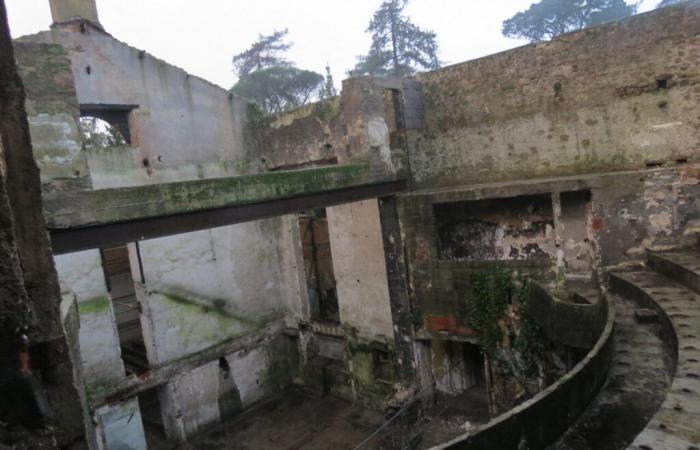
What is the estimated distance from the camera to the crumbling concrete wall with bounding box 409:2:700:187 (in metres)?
7.31

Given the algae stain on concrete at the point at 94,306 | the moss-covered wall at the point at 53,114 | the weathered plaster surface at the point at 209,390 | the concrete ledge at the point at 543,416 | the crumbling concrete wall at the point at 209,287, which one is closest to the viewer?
the concrete ledge at the point at 543,416

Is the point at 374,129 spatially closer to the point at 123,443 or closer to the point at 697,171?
the point at 697,171

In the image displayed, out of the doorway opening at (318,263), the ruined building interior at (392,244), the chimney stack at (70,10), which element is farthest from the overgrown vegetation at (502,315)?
the chimney stack at (70,10)

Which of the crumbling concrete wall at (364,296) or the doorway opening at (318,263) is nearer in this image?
the crumbling concrete wall at (364,296)

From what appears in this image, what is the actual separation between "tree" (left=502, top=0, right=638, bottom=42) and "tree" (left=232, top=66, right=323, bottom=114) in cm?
1483

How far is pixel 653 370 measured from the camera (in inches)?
179

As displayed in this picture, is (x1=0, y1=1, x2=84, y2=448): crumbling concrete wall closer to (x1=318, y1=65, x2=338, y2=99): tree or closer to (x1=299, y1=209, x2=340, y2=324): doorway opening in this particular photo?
(x1=299, y1=209, x2=340, y2=324): doorway opening

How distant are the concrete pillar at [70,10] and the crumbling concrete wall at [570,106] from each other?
714 cm

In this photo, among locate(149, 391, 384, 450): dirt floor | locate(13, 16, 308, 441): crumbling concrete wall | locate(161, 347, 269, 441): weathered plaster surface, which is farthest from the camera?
locate(161, 347, 269, 441): weathered plaster surface

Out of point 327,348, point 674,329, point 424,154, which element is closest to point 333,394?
point 327,348

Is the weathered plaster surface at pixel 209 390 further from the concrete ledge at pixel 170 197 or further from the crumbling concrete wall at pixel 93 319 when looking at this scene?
the concrete ledge at pixel 170 197

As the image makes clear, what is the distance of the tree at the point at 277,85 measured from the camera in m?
25.8

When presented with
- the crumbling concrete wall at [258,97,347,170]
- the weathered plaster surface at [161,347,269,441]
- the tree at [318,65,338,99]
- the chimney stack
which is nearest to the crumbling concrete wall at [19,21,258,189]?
the chimney stack

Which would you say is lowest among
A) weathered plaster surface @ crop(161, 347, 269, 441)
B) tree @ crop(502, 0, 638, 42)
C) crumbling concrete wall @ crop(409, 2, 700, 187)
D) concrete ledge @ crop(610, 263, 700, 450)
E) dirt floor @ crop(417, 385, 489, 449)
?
dirt floor @ crop(417, 385, 489, 449)
